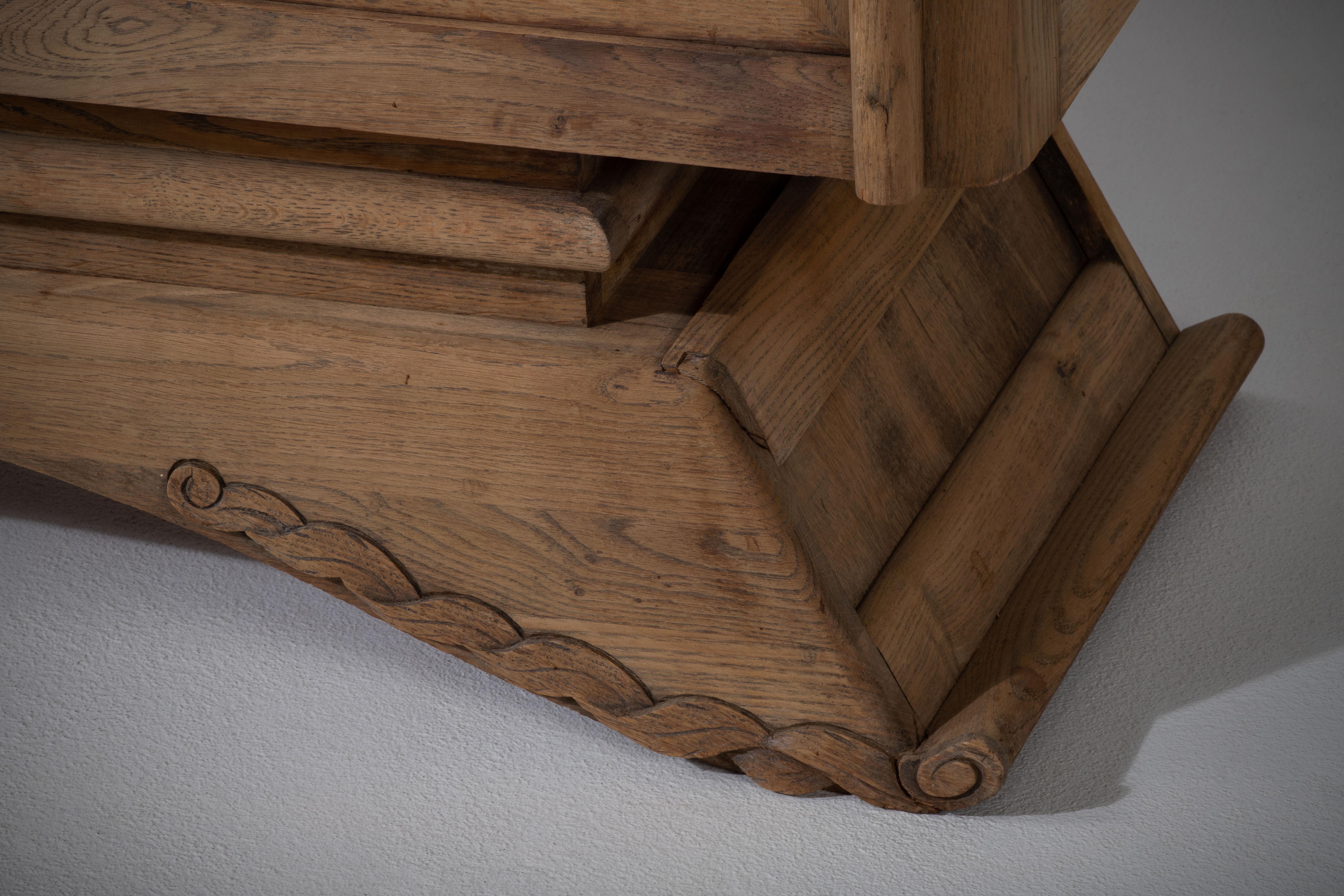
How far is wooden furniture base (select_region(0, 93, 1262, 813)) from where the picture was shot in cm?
119

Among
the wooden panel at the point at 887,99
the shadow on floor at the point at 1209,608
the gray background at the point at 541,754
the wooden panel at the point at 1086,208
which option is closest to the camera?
the wooden panel at the point at 887,99

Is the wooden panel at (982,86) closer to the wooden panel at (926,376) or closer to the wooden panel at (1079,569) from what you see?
the wooden panel at (926,376)

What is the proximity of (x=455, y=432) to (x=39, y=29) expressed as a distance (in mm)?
494

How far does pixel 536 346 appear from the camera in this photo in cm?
120

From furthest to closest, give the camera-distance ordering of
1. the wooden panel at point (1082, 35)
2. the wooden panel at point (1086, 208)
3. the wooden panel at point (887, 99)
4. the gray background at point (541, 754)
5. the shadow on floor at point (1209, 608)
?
the wooden panel at point (1086, 208) → the shadow on floor at point (1209, 608) → the gray background at point (541, 754) → the wooden panel at point (1082, 35) → the wooden panel at point (887, 99)

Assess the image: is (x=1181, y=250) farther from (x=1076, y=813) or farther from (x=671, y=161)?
(x=671, y=161)

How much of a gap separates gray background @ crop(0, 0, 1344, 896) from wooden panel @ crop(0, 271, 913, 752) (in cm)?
13

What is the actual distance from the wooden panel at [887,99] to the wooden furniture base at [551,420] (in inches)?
8.4

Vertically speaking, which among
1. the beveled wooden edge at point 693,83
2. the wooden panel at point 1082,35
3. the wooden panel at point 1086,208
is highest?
the wooden panel at point 1086,208

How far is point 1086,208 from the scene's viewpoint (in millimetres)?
1851

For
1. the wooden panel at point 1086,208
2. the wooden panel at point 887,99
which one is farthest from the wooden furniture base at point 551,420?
the wooden panel at point 1086,208

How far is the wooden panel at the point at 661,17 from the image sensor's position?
3.39 feet

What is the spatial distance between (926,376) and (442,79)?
2.12 feet

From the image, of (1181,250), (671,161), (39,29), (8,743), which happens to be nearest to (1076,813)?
(671,161)
